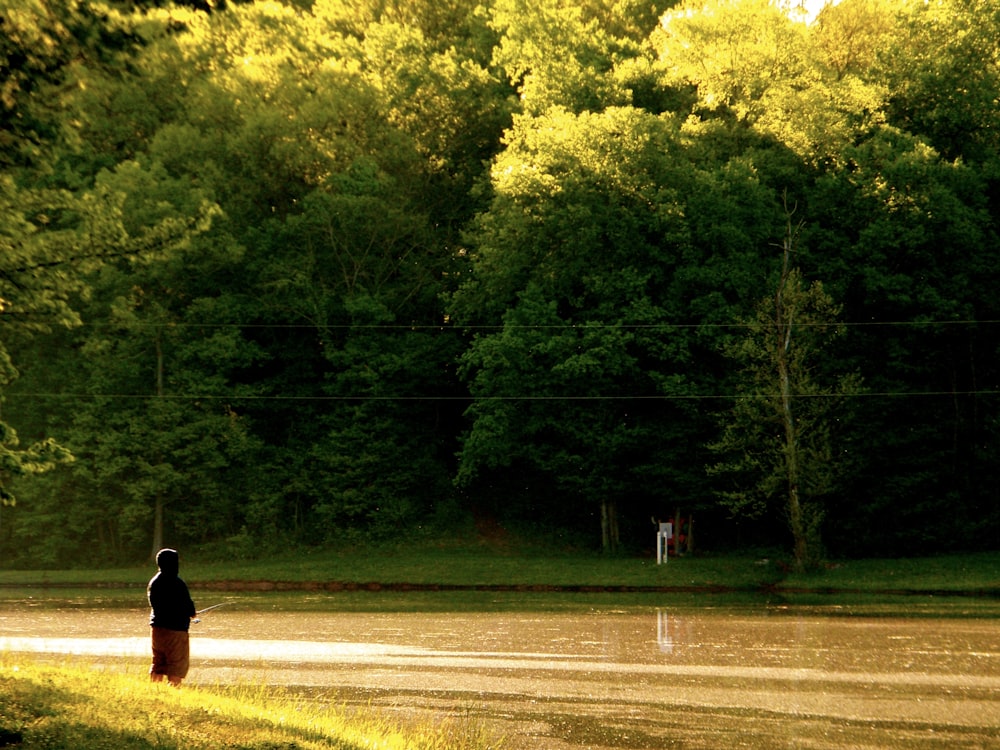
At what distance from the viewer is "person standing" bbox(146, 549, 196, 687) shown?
1302cm

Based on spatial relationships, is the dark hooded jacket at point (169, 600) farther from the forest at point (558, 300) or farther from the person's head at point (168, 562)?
the forest at point (558, 300)

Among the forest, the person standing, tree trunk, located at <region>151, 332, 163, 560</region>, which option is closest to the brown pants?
the person standing

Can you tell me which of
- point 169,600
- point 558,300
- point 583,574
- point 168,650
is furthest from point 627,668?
point 558,300

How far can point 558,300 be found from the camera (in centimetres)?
4553

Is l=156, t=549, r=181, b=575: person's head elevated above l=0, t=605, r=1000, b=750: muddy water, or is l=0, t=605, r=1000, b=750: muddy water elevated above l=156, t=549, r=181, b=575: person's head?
l=156, t=549, r=181, b=575: person's head

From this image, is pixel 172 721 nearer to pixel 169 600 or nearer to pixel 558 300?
pixel 169 600

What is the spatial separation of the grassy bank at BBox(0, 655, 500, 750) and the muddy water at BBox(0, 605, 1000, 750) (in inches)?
52.7

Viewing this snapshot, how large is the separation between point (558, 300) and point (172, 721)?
36.8 metres

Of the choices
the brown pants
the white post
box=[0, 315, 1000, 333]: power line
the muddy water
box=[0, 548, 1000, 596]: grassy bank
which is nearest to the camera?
the muddy water

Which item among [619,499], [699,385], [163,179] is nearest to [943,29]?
[699,385]

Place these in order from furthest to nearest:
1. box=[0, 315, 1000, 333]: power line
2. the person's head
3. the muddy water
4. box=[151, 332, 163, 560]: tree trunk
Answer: box=[151, 332, 163, 560]: tree trunk
box=[0, 315, 1000, 333]: power line
the person's head
the muddy water

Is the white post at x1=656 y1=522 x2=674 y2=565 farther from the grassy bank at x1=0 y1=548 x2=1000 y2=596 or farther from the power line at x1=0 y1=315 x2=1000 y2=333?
the power line at x1=0 y1=315 x2=1000 y2=333

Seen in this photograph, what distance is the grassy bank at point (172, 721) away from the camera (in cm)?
866

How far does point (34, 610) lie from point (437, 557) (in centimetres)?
1670
